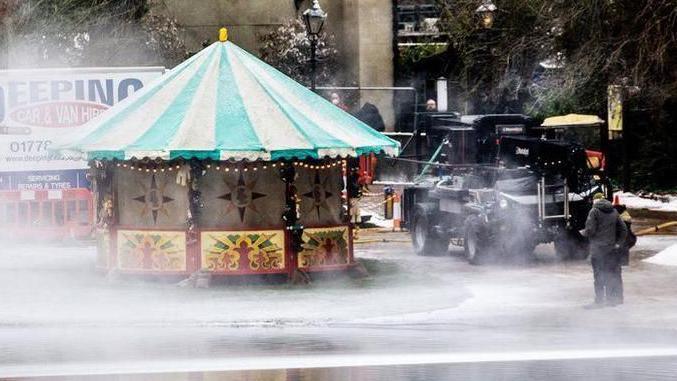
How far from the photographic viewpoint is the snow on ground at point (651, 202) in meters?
33.8

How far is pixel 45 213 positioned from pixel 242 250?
27.4 feet

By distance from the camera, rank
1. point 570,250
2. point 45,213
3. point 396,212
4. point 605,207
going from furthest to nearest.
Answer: point 396,212
point 45,213
point 570,250
point 605,207

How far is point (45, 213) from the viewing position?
28.8 metres

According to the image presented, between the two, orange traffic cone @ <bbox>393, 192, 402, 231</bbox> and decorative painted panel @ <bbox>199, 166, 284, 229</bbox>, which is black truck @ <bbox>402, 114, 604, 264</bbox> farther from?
decorative painted panel @ <bbox>199, 166, 284, 229</bbox>

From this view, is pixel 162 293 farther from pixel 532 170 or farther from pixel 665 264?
pixel 665 264

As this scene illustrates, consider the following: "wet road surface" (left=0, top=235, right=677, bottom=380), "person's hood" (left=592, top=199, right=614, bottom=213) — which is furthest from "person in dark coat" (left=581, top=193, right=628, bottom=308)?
"wet road surface" (left=0, top=235, right=677, bottom=380)

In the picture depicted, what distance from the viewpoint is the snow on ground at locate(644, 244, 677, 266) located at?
23734 millimetres

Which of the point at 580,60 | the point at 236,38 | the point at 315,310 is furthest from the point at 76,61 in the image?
the point at 315,310

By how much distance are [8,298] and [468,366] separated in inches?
341

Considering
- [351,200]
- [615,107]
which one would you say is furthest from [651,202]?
[351,200]

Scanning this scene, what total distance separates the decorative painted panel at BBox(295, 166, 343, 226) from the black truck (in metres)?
2.56

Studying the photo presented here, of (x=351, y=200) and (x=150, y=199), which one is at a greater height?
(x=150, y=199)

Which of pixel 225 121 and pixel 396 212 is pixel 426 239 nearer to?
pixel 396 212

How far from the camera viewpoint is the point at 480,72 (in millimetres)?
39312
